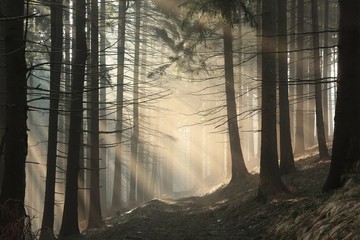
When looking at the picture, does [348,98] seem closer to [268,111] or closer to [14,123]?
[268,111]

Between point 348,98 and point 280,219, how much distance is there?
2644mm

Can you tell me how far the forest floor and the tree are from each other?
0.60 meters

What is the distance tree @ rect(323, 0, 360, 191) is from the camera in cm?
734

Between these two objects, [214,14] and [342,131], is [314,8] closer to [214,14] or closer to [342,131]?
[214,14]

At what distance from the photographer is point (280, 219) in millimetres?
7895

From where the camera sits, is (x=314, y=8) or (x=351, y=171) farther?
(x=314, y=8)

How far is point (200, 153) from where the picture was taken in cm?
5950

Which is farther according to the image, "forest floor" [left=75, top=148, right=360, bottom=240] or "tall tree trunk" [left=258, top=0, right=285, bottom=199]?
"tall tree trunk" [left=258, top=0, right=285, bottom=199]

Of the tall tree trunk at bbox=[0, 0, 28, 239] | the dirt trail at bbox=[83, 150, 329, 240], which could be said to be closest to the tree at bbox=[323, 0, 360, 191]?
the dirt trail at bbox=[83, 150, 329, 240]

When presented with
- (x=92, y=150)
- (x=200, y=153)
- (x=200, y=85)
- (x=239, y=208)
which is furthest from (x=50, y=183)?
(x=200, y=153)

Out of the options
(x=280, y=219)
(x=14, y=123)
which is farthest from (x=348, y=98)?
(x=14, y=123)

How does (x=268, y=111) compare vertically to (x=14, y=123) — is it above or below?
above

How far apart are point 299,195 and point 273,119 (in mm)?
2204

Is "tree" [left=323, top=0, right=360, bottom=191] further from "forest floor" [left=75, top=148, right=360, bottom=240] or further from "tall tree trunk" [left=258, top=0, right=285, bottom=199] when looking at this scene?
"tall tree trunk" [left=258, top=0, right=285, bottom=199]
